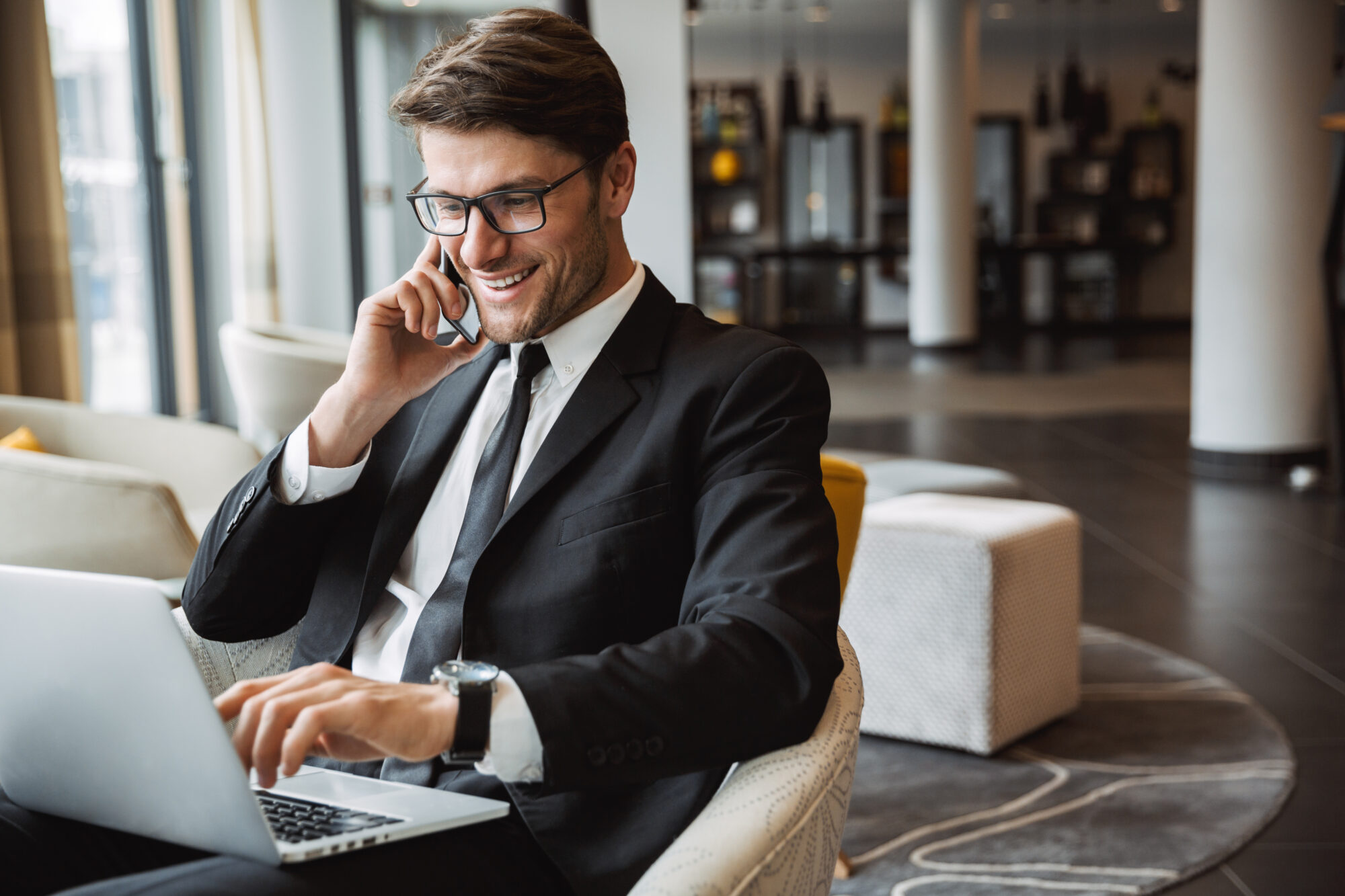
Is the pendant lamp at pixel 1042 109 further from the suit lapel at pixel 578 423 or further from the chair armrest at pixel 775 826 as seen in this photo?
the chair armrest at pixel 775 826

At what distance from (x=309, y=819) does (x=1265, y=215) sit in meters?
5.88

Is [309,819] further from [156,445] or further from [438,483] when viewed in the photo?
[156,445]

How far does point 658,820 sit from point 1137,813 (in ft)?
5.41

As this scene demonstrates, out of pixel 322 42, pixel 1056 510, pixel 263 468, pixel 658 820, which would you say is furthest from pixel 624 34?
pixel 658 820

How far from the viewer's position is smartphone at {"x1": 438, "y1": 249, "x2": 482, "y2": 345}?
1.49 meters

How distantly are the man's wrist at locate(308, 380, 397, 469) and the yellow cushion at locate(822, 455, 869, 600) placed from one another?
1.01 m

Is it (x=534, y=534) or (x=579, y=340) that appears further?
(x=579, y=340)

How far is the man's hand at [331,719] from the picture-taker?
39.1 inches

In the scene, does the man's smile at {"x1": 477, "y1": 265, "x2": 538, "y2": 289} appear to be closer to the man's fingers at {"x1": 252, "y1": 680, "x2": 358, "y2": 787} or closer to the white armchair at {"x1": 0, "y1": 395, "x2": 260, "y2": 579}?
the man's fingers at {"x1": 252, "y1": 680, "x2": 358, "y2": 787}

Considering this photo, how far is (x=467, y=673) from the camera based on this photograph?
1076 mm

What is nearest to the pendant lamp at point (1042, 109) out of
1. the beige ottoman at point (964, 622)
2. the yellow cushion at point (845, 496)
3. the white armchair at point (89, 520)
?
the beige ottoman at point (964, 622)

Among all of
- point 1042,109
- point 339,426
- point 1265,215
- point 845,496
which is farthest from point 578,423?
point 1042,109

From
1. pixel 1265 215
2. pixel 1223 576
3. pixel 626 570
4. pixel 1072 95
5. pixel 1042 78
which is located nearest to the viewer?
pixel 626 570

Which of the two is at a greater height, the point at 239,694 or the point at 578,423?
the point at 578,423
